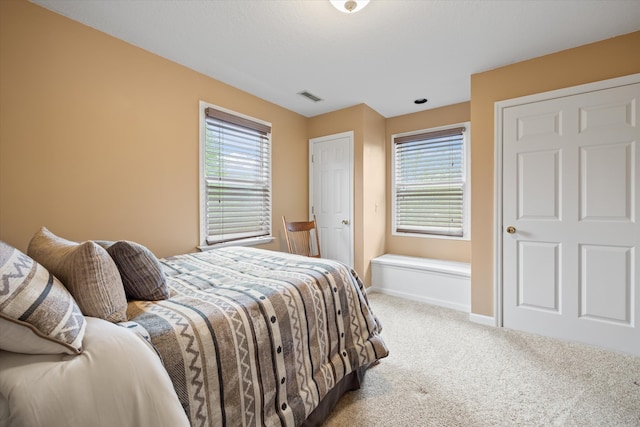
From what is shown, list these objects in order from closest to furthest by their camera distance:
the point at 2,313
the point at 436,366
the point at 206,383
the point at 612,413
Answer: the point at 2,313
the point at 206,383
the point at 612,413
the point at 436,366

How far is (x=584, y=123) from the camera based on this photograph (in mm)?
2225

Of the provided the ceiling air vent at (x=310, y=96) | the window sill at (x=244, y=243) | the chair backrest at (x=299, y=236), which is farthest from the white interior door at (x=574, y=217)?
the window sill at (x=244, y=243)

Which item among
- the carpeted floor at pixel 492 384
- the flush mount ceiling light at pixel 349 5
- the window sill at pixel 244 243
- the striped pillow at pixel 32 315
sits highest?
the flush mount ceiling light at pixel 349 5

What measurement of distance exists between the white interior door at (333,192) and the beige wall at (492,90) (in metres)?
1.47

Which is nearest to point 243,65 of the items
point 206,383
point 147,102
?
point 147,102

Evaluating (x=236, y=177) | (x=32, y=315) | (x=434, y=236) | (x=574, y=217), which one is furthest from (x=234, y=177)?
(x=574, y=217)

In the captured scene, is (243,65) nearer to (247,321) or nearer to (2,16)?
(2,16)

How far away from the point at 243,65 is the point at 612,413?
3.68 meters

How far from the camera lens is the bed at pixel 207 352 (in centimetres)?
65

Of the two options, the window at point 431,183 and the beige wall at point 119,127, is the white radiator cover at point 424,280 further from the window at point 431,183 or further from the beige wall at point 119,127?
the window at point 431,183

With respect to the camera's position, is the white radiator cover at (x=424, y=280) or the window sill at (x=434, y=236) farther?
the window sill at (x=434, y=236)

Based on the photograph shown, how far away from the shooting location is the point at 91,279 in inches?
37.6

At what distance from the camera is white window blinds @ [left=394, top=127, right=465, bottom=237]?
3.50m

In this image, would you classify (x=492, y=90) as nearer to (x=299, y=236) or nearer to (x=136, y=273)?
(x=299, y=236)
